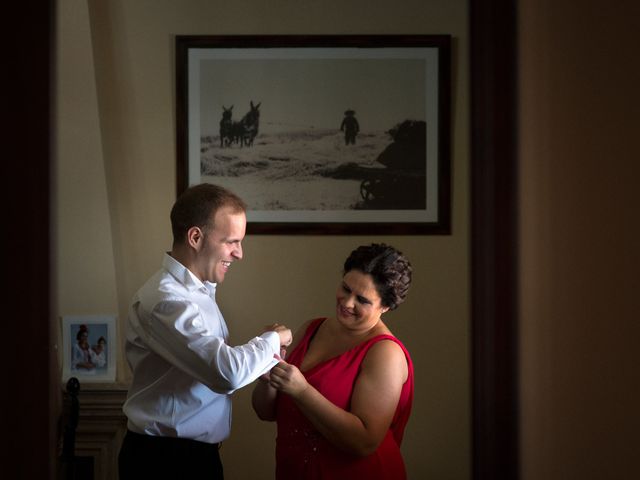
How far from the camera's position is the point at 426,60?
287 cm

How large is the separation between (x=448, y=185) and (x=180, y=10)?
1253 mm

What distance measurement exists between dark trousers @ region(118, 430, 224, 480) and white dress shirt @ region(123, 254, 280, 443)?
2 centimetres

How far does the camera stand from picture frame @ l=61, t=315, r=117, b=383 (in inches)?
111

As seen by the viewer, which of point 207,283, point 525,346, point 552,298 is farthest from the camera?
point 207,283

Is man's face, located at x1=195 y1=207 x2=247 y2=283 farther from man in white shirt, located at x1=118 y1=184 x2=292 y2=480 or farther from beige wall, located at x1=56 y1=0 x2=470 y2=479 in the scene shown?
beige wall, located at x1=56 y1=0 x2=470 y2=479

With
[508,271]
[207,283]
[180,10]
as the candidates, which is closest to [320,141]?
[180,10]

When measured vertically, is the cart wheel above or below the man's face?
above

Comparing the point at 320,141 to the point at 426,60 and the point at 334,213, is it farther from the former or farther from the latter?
the point at 426,60

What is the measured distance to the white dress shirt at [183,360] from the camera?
5.58 ft

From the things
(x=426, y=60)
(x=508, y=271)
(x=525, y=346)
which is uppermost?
(x=426, y=60)

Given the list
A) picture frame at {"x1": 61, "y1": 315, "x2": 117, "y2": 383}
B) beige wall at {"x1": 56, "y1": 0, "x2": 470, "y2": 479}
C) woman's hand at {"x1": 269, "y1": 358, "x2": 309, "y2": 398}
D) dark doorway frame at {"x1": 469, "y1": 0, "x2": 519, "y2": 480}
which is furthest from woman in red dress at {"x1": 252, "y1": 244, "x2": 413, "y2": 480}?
picture frame at {"x1": 61, "y1": 315, "x2": 117, "y2": 383}

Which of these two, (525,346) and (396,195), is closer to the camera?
(525,346)

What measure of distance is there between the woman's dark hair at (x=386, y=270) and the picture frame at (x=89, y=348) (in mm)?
1288

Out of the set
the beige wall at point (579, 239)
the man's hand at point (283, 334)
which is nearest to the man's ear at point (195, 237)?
the man's hand at point (283, 334)
